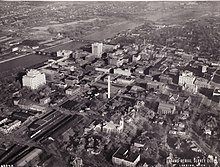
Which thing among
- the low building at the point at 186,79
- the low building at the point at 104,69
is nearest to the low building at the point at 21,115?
the low building at the point at 104,69

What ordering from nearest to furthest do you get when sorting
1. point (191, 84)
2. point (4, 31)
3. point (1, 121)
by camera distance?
point (1, 121)
point (191, 84)
point (4, 31)

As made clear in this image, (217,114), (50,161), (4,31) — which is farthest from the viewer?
(4,31)

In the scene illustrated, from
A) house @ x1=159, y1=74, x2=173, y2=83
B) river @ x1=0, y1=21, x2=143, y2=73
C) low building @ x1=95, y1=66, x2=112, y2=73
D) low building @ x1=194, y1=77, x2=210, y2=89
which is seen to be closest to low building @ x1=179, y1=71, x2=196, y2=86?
low building @ x1=194, y1=77, x2=210, y2=89

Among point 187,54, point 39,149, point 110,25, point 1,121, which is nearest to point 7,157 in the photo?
point 39,149

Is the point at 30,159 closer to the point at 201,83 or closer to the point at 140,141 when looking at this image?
the point at 140,141

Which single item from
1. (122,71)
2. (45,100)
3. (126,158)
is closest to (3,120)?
(45,100)

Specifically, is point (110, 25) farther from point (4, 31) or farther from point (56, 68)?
point (56, 68)
